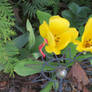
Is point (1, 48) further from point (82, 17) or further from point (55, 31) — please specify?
point (82, 17)

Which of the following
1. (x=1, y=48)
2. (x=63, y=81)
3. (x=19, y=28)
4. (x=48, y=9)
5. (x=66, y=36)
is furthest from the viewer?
(x=48, y=9)

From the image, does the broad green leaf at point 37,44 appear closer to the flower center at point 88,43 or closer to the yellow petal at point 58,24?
the yellow petal at point 58,24

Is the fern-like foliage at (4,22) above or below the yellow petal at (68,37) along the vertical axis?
above

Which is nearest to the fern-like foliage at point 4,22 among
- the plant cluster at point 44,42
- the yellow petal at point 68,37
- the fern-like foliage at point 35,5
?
the plant cluster at point 44,42

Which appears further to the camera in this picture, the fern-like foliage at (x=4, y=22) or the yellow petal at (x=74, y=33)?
the fern-like foliage at (x=4, y=22)

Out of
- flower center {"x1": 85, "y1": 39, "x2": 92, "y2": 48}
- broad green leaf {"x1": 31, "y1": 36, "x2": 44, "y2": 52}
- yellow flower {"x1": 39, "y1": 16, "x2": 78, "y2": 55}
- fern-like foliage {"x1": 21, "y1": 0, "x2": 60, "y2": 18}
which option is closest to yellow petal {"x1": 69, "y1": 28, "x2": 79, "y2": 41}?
yellow flower {"x1": 39, "y1": 16, "x2": 78, "y2": 55}

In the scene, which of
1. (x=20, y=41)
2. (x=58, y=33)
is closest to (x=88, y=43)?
(x=58, y=33)

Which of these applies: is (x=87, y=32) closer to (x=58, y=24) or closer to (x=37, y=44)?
(x=58, y=24)

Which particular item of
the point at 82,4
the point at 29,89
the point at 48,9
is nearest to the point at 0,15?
the point at 48,9
